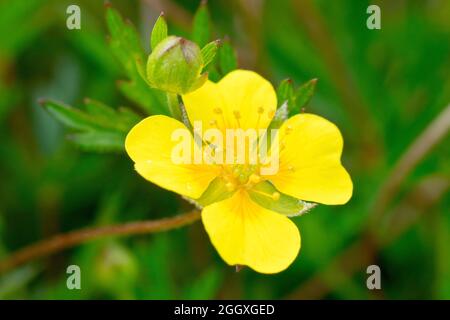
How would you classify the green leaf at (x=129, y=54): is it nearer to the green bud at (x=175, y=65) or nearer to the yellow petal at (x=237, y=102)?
the yellow petal at (x=237, y=102)

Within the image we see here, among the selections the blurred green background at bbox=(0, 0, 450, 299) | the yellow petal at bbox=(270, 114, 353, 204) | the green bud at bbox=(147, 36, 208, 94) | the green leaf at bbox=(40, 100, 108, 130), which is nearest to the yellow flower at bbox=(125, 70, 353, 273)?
the yellow petal at bbox=(270, 114, 353, 204)

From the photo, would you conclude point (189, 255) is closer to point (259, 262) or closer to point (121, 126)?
point (121, 126)

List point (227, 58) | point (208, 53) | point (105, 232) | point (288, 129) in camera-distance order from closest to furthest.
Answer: point (208, 53) → point (288, 129) → point (227, 58) → point (105, 232)

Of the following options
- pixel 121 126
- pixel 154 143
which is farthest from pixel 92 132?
pixel 154 143

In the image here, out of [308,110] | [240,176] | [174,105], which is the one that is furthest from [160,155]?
[308,110]

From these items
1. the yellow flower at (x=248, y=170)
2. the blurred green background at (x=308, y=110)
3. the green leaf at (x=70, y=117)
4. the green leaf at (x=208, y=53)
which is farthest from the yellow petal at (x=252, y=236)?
the blurred green background at (x=308, y=110)

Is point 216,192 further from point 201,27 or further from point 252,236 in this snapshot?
point 201,27
